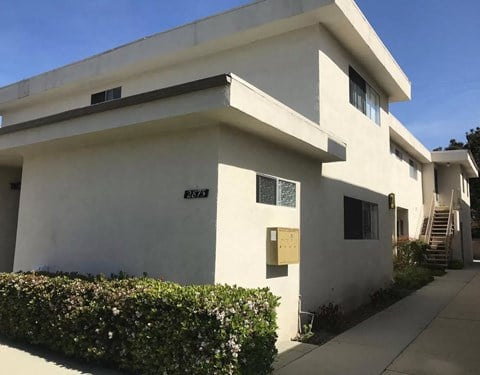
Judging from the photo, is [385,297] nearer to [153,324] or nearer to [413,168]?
[153,324]

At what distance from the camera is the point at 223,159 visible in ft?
21.1

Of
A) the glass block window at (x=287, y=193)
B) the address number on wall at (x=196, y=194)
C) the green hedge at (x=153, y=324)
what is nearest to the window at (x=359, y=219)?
the glass block window at (x=287, y=193)

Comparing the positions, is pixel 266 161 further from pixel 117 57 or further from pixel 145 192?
pixel 117 57

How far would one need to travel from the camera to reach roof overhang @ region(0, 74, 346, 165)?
585cm

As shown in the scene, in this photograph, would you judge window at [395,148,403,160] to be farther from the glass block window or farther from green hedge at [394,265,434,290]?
the glass block window

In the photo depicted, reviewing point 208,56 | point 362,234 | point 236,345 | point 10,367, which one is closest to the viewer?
point 236,345

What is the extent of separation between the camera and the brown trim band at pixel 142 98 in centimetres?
575

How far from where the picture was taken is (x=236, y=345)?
463cm

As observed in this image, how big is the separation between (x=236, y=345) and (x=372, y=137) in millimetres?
9001

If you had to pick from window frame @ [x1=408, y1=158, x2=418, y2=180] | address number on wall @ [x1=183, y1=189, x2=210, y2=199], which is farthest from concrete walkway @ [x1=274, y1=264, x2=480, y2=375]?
window frame @ [x1=408, y1=158, x2=418, y2=180]

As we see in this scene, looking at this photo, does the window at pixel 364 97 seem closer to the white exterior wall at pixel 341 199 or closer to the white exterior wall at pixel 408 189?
the white exterior wall at pixel 341 199

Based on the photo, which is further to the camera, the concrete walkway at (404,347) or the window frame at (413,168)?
the window frame at (413,168)

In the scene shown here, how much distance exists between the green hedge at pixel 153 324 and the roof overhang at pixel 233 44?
5.92 m

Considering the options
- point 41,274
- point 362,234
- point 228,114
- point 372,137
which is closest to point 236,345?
point 228,114
